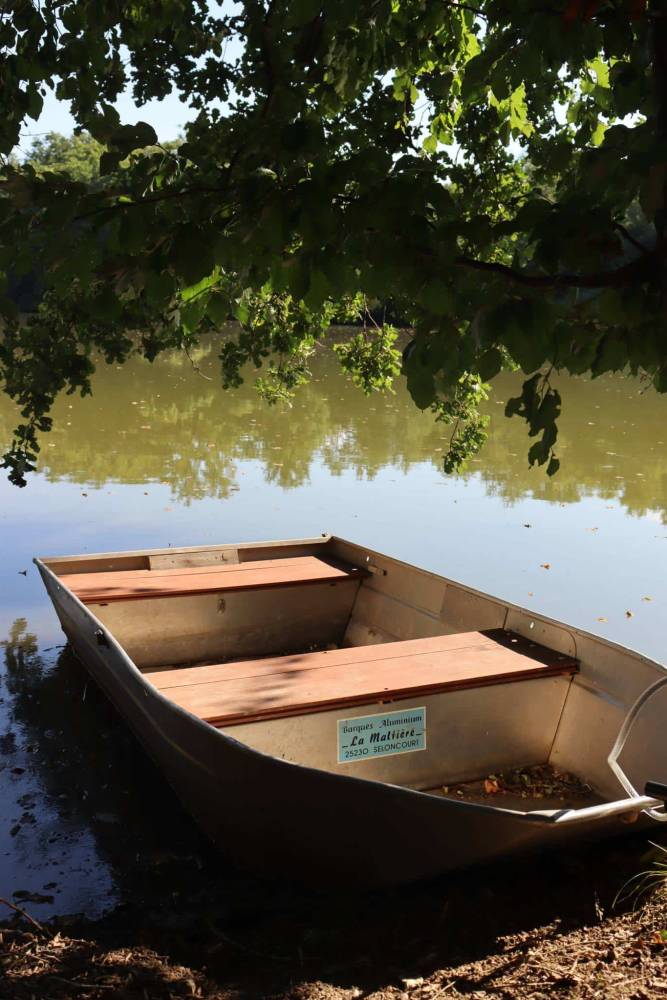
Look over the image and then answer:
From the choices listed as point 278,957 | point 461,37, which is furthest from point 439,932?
point 461,37

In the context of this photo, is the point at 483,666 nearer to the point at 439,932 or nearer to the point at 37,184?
the point at 439,932

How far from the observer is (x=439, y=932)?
3.62 meters

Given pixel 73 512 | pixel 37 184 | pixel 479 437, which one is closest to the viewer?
pixel 37 184

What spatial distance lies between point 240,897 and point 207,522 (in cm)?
656

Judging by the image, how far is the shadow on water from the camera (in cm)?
348

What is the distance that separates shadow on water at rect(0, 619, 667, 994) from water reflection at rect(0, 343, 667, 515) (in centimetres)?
691

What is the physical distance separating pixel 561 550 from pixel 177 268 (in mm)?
7832

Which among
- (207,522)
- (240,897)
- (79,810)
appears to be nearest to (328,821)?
(240,897)

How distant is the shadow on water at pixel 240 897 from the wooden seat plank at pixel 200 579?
4.48ft

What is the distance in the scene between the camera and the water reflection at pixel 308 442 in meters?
12.7

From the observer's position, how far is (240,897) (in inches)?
155

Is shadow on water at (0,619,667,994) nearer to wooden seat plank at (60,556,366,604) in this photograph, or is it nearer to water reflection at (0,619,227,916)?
water reflection at (0,619,227,916)

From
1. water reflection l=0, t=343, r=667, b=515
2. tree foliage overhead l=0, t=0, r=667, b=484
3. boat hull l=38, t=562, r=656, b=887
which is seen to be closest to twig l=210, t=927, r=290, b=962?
boat hull l=38, t=562, r=656, b=887

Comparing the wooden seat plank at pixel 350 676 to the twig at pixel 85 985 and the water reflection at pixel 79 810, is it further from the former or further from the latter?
the twig at pixel 85 985
